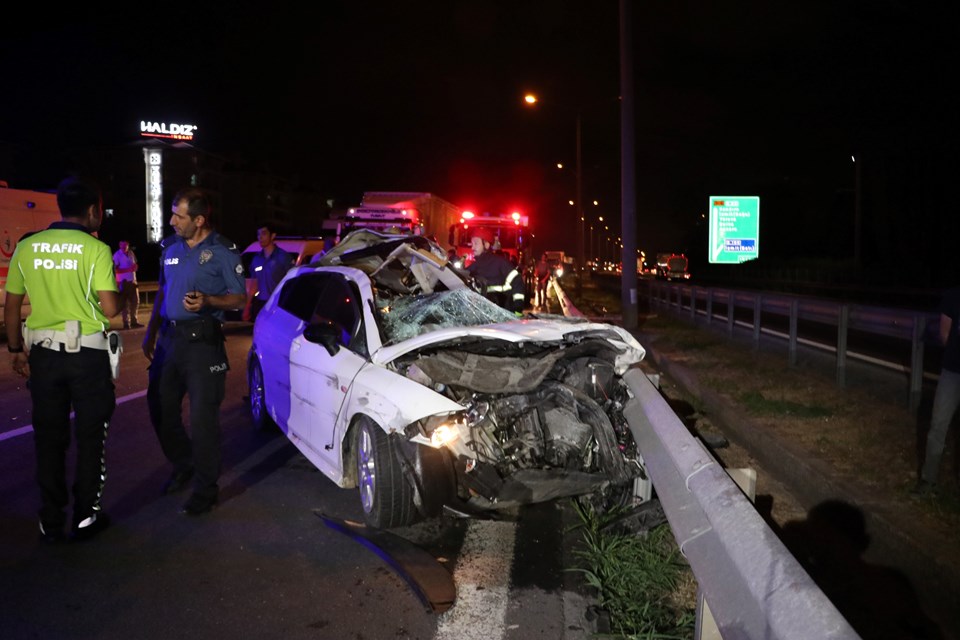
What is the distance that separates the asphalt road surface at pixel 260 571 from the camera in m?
3.78

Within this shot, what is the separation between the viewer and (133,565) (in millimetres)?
4457

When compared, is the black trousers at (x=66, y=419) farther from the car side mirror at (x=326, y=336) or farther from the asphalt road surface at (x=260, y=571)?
the car side mirror at (x=326, y=336)

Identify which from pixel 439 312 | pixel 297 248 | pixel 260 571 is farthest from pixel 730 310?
pixel 260 571

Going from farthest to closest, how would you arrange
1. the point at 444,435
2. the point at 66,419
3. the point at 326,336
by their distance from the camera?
1. the point at 326,336
2. the point at 66,419
3. the point at 444,435

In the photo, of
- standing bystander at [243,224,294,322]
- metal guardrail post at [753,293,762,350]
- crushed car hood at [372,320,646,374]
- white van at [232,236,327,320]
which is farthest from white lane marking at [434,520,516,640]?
metal guardrail post at [753,293,762,350]

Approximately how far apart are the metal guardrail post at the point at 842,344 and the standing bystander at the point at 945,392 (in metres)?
3.98

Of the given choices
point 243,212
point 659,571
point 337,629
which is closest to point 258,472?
point 337,629

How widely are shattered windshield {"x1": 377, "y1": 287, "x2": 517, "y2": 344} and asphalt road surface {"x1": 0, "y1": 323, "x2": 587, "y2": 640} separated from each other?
1.31m

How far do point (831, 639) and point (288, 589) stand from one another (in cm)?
289

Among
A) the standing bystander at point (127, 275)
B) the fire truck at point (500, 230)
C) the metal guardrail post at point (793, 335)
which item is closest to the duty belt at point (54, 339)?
the metal guardrail post at point (793, 335)

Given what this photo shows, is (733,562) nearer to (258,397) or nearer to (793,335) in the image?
(258,397)

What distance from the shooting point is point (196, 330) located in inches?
208

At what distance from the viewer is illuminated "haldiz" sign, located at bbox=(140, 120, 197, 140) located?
71188 mm

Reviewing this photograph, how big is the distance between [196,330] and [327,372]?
911mm
